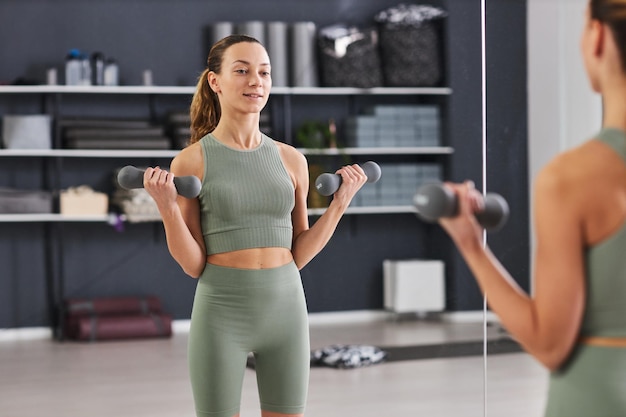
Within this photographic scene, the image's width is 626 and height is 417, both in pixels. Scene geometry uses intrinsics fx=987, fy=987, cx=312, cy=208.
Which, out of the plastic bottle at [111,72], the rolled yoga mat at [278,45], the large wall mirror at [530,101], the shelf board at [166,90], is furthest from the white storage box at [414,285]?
the plastic bottle at [111,72]

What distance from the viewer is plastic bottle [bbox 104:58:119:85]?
14.8 ft

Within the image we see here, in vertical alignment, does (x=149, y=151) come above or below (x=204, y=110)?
below

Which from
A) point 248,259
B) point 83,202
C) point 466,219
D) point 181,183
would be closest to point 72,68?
point 83,202

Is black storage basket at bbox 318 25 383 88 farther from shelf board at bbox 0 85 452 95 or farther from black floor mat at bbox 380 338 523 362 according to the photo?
black floor mat at bbox 380 338 523 362

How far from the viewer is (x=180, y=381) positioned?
3.62 m

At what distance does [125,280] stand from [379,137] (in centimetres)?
127

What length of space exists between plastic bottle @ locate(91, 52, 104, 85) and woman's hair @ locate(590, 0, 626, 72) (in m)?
3.71

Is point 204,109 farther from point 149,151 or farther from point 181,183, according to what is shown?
point 149,151

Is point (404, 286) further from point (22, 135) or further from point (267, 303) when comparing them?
point (22, 135)

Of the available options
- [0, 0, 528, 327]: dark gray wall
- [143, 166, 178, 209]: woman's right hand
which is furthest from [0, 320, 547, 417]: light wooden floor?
[143, 166, 178, 209]: woman's right hand

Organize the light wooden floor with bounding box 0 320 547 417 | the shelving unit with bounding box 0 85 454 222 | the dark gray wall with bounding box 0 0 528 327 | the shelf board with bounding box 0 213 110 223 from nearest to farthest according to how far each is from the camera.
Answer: the dark gray wall with bounding box 0 0 528 327 < the light wooden floor with bounding box 0 320 547 417 < the shelving unit with bounding box 0 85 454 222 < the shelf board with bounding box 0 213 110 223

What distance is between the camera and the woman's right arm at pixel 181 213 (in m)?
1.63

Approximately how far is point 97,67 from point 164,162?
54 cm

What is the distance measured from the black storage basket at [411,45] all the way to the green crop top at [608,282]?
2746 millimetres
